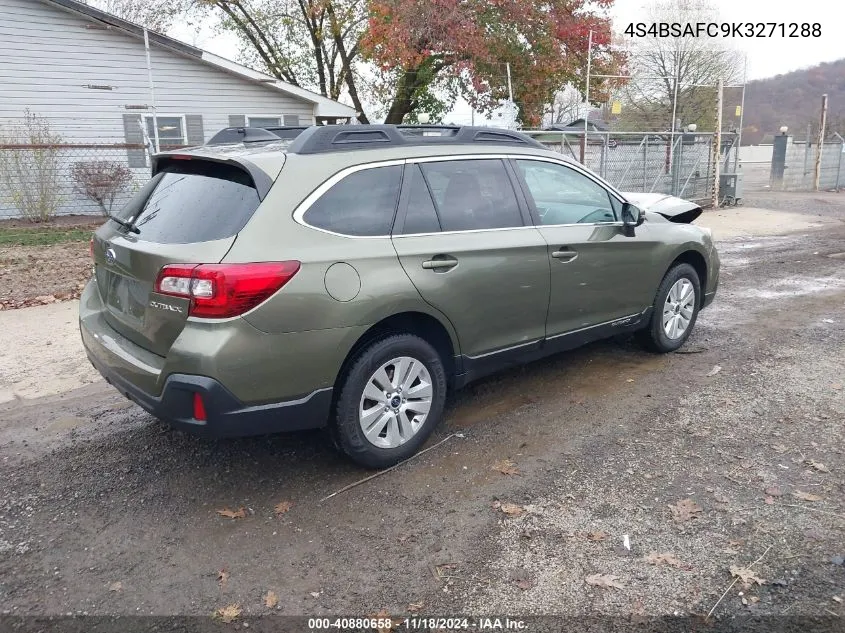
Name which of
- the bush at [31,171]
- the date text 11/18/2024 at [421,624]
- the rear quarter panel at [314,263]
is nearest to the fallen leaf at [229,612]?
the date text 11/18/2024 at [421,624]

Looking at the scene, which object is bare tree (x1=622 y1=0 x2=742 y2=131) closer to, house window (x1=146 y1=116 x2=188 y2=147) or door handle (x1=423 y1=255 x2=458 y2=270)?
house window (x1=146 y1=116 x2=188 y2=147)

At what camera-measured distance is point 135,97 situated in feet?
51.9

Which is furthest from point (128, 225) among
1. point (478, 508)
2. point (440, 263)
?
point (478, 508)

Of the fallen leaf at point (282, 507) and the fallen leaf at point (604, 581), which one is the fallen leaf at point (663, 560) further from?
the fallen leaf at point (282, 507)

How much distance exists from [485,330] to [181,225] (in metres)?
1.82

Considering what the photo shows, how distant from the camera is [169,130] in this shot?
1633 cm

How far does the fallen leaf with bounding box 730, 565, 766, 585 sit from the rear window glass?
8.76ft

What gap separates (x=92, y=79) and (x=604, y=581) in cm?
1604

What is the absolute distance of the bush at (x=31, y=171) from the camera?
45.3ft

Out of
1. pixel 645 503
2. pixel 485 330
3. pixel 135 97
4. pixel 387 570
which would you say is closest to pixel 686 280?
pixel 485 330

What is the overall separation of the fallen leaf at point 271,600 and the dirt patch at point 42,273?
596cm

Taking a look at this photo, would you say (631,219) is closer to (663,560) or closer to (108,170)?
(663,560)

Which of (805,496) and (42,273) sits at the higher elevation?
(42,273)

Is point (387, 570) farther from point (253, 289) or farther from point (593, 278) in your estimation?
point (593, 278)
